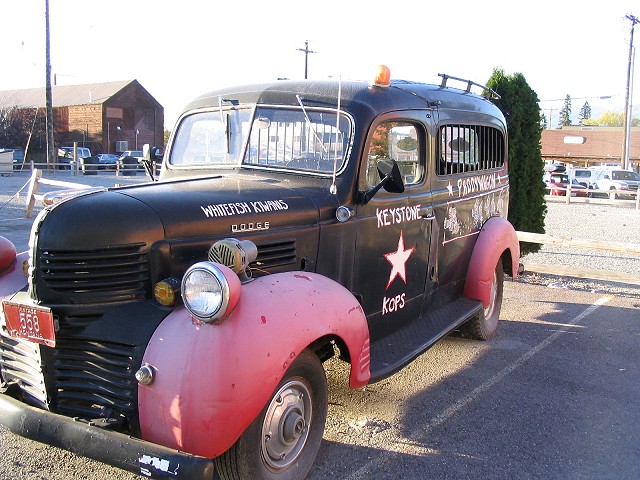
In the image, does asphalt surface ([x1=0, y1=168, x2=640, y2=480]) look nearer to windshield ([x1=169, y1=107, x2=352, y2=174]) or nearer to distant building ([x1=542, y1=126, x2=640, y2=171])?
windshield ([x1=169, y1=107, x2=352, y2=174])

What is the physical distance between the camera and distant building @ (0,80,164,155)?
51.4 m

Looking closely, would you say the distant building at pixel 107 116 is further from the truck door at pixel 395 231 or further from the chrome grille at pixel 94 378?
the chrome grille at pixel 94 378

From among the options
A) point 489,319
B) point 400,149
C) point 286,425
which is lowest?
point 489,319

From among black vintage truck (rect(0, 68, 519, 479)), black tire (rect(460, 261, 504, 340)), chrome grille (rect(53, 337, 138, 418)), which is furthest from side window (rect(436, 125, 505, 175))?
chrome grille (rect(53, 337, 138, 418))

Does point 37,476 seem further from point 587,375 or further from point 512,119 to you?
point 512,119

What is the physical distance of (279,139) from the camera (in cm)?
438

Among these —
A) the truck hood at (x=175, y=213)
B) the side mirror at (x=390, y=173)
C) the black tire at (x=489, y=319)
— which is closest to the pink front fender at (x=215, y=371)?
the truck hood at (x=175, y=213)

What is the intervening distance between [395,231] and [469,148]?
1.78 metres

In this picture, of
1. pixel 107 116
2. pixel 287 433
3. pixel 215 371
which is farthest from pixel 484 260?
pixel 107 116

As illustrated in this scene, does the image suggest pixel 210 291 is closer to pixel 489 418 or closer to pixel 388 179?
pixel 388 179

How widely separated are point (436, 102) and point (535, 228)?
5640mm

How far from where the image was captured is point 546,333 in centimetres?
670

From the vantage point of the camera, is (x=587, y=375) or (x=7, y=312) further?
(x=587, y=375)

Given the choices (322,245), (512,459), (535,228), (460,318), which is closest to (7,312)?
(322,245)
